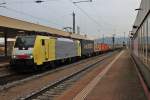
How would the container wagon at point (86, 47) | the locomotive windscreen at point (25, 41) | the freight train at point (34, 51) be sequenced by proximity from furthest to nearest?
the container wagon at point (86, 47)
the locomotive windscreen at point (25, 41)
the freight train at point (34, 51)

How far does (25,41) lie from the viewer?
85.1ft

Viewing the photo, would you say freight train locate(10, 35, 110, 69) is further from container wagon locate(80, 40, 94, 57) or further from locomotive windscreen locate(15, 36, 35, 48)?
container wagon locate(80, 40, 94, 57)

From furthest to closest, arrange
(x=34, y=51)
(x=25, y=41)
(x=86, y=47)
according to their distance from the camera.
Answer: (x=86, y=47)
(x=25, y=41)
(x=34, y=51)

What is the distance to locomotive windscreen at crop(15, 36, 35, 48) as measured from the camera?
25531 millimetres

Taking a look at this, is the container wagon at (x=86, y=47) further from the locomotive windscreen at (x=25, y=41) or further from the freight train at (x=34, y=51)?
the locomotive windscreen at (x=25, y=41)

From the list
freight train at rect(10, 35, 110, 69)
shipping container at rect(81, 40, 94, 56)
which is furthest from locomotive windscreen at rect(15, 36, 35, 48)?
shipping container at rect(81, 40, 94, 56)

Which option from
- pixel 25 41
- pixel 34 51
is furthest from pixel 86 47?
pixel 34 51

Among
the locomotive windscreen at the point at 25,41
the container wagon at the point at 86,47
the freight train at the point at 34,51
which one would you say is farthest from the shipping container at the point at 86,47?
the locomotive windscreen at the point at 25,41

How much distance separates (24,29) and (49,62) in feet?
34.9

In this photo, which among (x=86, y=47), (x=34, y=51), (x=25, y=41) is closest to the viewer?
(x=34, y=51)

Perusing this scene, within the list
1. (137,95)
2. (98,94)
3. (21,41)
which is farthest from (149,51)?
(21,41)

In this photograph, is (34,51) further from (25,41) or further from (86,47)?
(86,47)

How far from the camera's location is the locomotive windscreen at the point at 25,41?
25.5 m

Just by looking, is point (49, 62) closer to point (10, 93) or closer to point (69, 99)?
point (10, 93)
